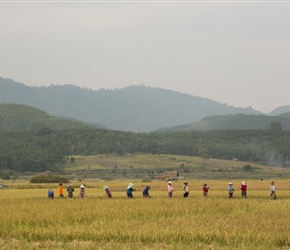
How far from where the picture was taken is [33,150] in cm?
16750

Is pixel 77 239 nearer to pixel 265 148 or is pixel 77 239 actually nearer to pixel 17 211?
pixel 17 211

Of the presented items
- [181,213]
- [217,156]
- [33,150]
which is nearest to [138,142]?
[217,156]

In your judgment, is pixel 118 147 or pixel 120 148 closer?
pixel 120 148

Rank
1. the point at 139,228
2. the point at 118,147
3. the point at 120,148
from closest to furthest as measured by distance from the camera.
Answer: the point at 139,228 < the point at 120,148 < the point at 118,147

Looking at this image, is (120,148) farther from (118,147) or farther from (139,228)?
(139,228)

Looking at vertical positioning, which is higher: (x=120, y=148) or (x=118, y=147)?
(x=118, y=147)

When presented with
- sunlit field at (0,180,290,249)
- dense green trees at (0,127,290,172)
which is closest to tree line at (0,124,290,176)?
dense green trees at (0,127,290,172)

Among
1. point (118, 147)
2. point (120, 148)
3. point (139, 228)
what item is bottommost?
Result: point (139, 228)

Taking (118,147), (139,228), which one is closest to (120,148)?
(118,147)

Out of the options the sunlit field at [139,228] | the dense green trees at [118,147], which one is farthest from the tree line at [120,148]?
the sunlit field at [139,228]

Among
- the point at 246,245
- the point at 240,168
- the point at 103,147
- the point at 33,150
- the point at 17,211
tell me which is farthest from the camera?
the point at 103,147

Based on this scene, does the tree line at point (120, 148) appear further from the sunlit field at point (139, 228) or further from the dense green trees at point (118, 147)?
the sunlit field at point (139, 228)

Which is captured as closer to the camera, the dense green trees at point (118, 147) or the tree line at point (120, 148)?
the tree line at point (120, 148)

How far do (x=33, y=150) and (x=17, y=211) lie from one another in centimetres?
14099
